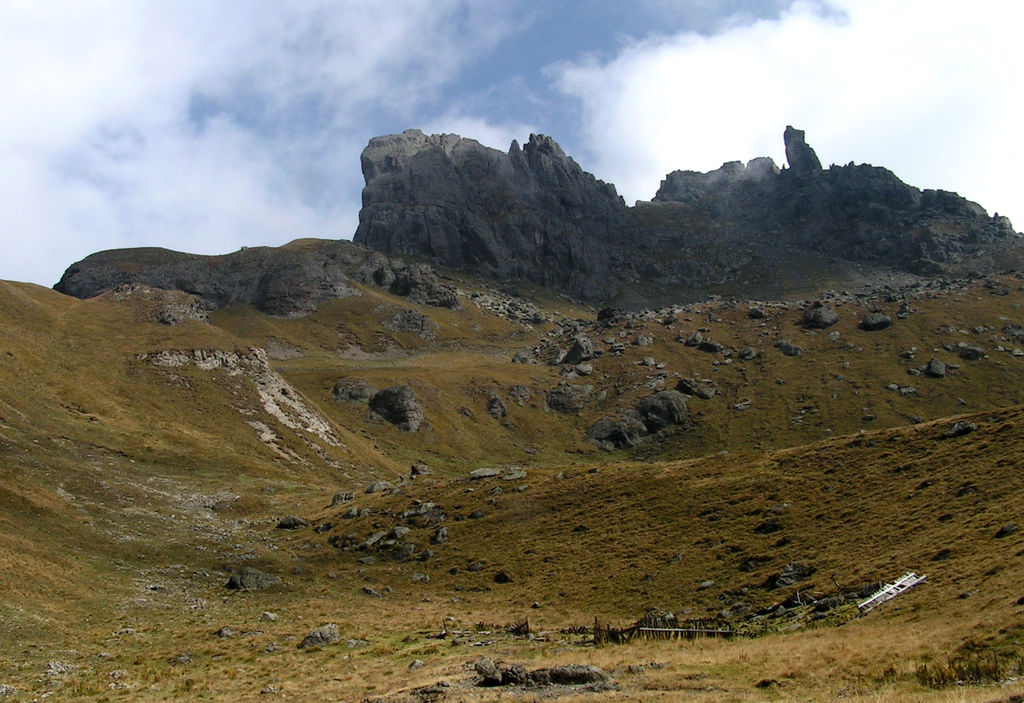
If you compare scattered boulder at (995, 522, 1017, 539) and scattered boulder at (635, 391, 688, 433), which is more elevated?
scattered boulder at (635, 391, 688, 433)

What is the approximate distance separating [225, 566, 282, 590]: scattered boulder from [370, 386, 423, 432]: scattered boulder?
81926 mm

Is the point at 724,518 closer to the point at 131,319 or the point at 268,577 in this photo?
the point at 268,577

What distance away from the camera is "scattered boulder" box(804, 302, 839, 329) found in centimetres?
17638

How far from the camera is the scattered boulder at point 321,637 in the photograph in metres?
35.2

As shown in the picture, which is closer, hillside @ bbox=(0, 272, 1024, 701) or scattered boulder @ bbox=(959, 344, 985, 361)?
hillside @ bbox=(0, 272, 1024, 701)

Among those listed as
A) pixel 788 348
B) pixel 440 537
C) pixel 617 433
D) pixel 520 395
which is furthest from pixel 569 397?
pixel 440 537

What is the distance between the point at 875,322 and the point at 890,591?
6245 inches

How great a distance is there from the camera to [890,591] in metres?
31.4

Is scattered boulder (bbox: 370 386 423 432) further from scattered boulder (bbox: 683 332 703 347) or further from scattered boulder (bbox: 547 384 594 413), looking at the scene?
scattered boulder (bbox: 683 332 703 347)

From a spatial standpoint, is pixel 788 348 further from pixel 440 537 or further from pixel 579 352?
pixel 440 537

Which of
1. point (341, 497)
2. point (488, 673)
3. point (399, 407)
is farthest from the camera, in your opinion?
point (399, 407)

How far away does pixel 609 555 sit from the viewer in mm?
48500

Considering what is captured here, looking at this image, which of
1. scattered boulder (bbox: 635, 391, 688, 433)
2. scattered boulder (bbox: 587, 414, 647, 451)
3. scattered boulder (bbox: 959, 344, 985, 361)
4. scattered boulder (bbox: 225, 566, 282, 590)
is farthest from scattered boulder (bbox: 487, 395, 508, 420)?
scattered boulder (bbox: 959, 344, 985, 361)

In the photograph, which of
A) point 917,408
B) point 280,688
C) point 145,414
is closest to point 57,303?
point 145,414
